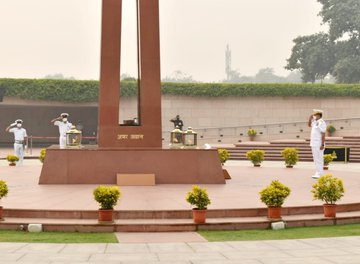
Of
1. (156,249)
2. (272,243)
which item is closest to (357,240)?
(272,243)

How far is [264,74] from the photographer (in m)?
138

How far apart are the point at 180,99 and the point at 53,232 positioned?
30.1 m

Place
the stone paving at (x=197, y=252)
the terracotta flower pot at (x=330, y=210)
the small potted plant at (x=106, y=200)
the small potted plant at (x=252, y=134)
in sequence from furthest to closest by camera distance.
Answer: the small potted plant at (x=252, y=134), the terracotta flower pot at (x=330, y=210), the small potted plant at (x=106, y=200), the stone paving at (x=197, y=252)

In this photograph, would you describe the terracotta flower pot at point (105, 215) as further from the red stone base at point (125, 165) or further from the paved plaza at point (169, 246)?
the red stone base at point (125, 165)

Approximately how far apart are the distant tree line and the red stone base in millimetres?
35996

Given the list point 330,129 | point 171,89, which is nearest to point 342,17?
point 330,129

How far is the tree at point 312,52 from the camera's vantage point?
49156 millimetres

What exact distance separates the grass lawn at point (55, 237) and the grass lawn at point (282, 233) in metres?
1.52

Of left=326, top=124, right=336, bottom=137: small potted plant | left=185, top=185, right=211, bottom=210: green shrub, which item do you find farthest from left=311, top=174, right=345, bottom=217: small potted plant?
left=326, top=124, right=336, bottom=137: small potted plant

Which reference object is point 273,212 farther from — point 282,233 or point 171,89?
point 171,89

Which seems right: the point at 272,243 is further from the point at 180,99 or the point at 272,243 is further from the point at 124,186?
the point at 180,99

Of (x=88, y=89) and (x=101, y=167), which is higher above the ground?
(x=88, y=89)

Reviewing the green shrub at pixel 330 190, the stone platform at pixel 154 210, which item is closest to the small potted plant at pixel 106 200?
the stone platform at pixel 154 210

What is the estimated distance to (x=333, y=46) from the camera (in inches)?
1953
